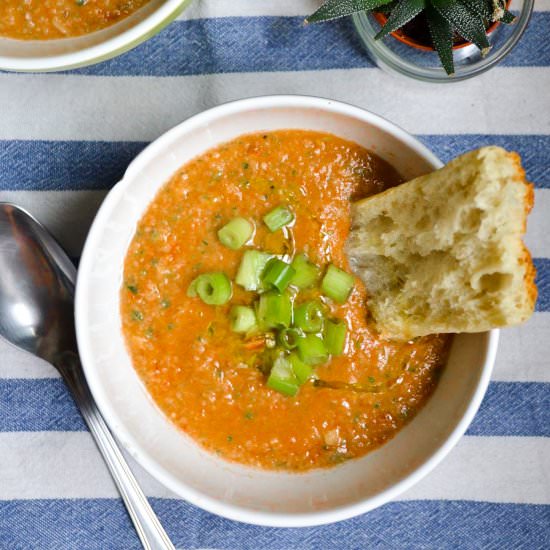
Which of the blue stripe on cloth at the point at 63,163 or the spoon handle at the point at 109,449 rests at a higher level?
the blue stripe on cloth at the point at 63,163

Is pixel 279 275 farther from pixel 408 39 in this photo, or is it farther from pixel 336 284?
pixel 408 39

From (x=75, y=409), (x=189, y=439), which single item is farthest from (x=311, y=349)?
(x=75, y=409)

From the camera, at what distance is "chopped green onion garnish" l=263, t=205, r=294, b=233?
2.06 m

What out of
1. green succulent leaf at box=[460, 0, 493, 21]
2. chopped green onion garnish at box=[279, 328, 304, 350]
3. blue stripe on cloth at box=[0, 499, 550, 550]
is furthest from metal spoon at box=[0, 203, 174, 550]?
green succulent leaf at box=[460, 0, 493, 21]

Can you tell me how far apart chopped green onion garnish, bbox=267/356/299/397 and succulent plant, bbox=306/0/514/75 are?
984 mm

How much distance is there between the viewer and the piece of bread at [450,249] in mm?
1750

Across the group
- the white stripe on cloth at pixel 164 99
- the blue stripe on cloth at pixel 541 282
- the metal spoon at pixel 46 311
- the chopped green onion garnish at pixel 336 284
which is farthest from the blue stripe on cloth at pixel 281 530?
the white stripe on cloth at pixel 164 99

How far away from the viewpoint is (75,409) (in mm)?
2305

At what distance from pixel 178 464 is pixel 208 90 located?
3.87 feet

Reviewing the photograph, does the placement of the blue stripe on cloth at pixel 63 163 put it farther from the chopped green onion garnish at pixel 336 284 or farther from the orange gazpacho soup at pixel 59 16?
the chopped green onion garnish at pixel 336 284

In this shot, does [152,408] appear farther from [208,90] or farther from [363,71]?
[363,71]

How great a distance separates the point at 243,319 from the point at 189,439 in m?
0.41

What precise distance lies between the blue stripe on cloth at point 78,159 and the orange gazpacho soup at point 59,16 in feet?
1.15

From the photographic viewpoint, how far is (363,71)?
2.31 meters
